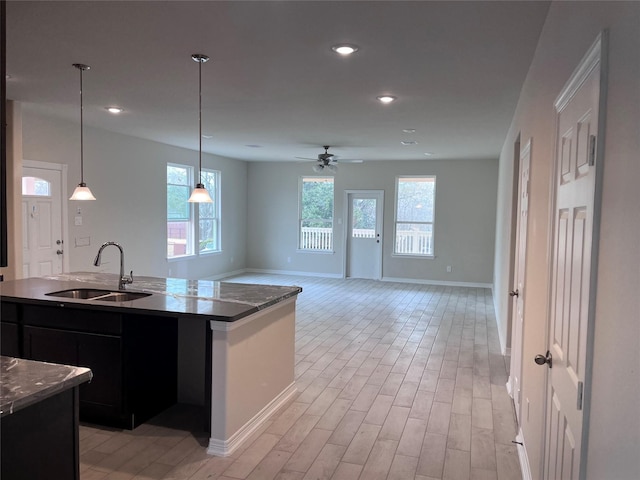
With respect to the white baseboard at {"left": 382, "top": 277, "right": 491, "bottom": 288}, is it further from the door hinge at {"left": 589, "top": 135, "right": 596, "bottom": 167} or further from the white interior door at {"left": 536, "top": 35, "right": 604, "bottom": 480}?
the door hinge at {"left": 589, "top": 135, "right": 596, "bottom": 167}

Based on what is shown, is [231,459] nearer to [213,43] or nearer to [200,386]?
[200,386]

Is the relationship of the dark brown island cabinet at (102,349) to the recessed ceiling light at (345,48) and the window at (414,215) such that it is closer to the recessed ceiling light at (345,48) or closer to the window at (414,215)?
the recessed ceiling light at (345,48)

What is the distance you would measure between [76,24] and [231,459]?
9.01ft

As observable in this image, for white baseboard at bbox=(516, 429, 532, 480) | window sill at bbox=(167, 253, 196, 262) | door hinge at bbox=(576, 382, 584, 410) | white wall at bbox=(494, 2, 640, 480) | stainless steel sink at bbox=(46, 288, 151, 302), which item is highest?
white wall at bbox=(494, 2, 640, 480)

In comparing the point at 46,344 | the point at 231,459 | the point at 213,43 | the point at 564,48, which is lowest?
the point at 231,459

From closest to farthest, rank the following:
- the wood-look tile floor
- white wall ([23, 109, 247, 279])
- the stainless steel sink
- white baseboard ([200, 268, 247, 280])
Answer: the wood-look tile floor
the stainless steel sink
white wall ([23, 109, 247, 279])
white baseboard ([200, 268, 247, 280])

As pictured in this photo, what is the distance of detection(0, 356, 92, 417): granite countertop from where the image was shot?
1404 mm

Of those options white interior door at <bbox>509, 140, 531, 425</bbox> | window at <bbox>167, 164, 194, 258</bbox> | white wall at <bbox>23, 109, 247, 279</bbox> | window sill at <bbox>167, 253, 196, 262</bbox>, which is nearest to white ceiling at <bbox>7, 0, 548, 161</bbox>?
white wall at <bbox>23, 109, 247, 279</bbox>

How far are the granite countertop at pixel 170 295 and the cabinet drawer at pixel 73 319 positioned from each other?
7cm

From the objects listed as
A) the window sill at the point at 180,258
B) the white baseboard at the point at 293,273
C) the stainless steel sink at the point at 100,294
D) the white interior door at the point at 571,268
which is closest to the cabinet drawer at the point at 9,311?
the stainless steel sink at the point at 100,294

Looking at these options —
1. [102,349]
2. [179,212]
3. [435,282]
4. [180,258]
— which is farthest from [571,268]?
[435,282]

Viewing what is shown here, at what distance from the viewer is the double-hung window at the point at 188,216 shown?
828cm

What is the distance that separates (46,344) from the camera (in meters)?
3.19

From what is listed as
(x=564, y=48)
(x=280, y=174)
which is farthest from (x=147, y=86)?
(x=280, y=174)
